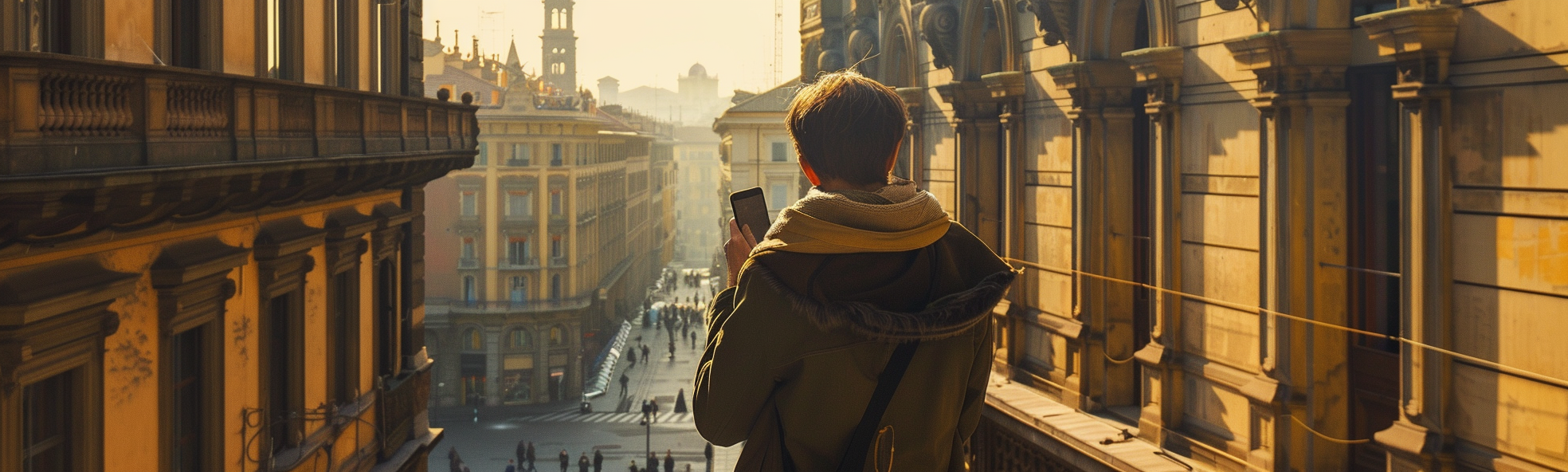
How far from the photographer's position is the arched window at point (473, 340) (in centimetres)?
5756

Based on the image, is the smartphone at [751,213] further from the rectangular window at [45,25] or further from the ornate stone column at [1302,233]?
the ornate stone column at [1302,233]

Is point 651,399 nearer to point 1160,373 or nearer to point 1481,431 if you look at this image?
point 1160,373

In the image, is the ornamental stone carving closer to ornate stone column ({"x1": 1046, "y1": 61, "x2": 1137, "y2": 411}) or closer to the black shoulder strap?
ornate stone column ({"x1": 1046, "y1": 61, "x2": 1137, "y2": 411})

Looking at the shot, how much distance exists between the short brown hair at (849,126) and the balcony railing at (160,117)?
192 inches

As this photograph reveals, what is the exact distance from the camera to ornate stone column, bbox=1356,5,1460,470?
8.07 meters

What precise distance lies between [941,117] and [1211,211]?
25.3ft

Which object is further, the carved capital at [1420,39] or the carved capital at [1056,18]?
the carved capital at [1056,18]

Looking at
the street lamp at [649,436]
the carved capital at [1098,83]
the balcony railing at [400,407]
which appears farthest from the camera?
the street lamp at [649,436]

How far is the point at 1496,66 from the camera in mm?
7793

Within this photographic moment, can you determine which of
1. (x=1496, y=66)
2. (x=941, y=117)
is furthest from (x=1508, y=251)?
(x=941, y=117)

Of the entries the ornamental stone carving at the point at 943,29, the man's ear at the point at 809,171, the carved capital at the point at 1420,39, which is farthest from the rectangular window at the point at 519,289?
the man's ear at the point at 809,171

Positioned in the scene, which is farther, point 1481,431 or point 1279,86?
point 1279,86

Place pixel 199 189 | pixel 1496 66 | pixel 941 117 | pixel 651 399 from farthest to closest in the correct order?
pixel 651 399 < pixel 941 117 < pixel 199 189 < pixel 1496 66

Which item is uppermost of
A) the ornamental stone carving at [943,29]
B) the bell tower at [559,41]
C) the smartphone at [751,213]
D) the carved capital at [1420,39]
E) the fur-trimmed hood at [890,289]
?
the bell tower at [559,41]
